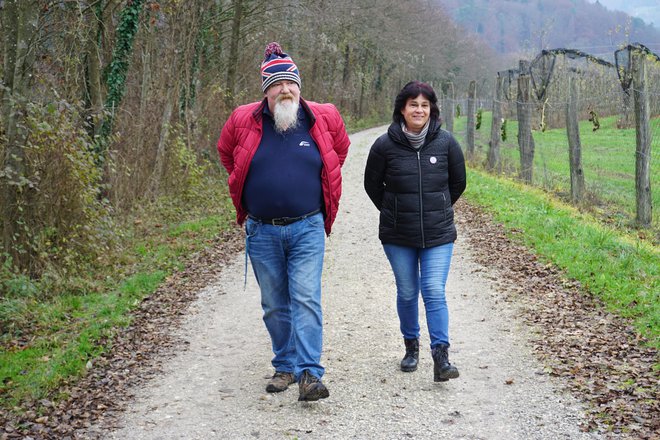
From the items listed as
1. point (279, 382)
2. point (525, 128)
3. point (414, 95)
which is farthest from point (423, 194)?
point (525, 128)

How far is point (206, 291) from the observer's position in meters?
8.40

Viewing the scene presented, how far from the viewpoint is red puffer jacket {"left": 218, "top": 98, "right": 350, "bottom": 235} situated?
4898 mm

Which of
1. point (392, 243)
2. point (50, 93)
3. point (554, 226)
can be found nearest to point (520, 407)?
point (392, 243)

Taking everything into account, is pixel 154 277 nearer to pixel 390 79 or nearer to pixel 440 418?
pixel 440 418

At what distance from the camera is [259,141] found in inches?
192

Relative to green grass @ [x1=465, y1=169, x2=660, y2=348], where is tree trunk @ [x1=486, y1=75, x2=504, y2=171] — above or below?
above

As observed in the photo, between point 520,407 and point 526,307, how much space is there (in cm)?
251

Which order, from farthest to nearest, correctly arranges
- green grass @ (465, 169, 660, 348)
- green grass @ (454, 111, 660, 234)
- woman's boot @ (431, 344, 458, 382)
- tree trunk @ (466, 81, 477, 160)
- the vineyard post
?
tree trunk @ (466, 81, 477, 160) → the vineyard post → green grass @ (454, 111, 660, 234) → green grass @ (465, 169, 660, 348) → woman's boot @ (431, 344, 458, 382)

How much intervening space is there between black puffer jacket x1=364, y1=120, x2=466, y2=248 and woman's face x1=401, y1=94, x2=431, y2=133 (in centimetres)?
10

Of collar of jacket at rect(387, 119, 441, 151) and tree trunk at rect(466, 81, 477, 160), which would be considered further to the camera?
tree trunk at rect(466, 81, 477, 160)

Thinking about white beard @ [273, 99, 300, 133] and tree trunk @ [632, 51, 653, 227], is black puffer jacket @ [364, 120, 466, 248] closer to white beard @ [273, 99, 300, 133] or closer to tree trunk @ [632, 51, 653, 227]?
white beard @ [273, 99, 300, 133]

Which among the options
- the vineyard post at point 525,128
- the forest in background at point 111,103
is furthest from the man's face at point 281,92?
the vineyard post at point 525,128

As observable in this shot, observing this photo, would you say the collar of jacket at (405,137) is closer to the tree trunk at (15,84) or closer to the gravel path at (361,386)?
the gravel path at (361,386)

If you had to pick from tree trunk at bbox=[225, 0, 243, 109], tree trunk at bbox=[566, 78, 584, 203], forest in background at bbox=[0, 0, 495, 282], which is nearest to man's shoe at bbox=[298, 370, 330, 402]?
forest in background at bbox=[0, 0, 495, 282]
